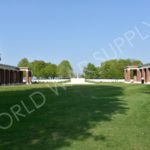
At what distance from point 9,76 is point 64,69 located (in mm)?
45655

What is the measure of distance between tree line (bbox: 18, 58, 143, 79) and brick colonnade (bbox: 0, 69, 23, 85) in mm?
22161

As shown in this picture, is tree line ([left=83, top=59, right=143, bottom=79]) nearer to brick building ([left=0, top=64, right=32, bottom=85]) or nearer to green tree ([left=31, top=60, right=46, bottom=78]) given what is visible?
green tree ([left=31, top=60, right=46, bottom=78])

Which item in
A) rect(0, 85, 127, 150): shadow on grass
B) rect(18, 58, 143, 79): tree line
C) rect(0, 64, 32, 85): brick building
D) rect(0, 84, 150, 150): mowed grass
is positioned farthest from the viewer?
rect(18, 58, 143, 79): tree line

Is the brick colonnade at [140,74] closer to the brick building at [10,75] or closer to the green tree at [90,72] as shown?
the brick building at [10,75]

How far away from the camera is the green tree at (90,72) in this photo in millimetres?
94919

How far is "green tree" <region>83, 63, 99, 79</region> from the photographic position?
94919mm

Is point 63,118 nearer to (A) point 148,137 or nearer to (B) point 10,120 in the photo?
(B) point 10,120

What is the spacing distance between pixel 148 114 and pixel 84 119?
7.26 ft

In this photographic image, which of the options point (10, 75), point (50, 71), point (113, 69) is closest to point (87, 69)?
point (113, 69)

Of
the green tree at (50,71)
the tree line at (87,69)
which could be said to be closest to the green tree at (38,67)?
the tree line at (87,69)

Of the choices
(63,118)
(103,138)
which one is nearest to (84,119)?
(63,118)

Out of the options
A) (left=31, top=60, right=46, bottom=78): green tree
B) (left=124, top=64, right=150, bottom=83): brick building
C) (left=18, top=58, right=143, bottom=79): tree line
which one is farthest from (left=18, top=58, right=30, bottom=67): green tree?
(left=124, top=64, right=150, bottom=83): brick building

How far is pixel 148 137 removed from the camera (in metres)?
8.94

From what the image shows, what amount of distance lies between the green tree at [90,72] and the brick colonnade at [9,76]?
79.3 feet
